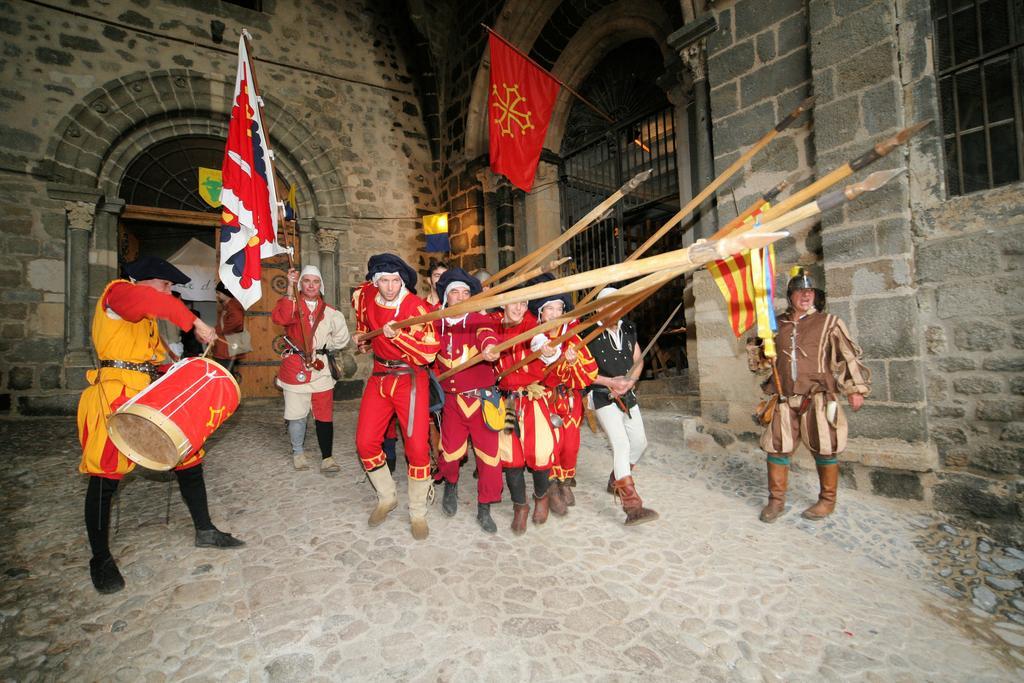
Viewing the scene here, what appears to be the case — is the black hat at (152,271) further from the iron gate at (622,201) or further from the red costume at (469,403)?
the iron gate at (622,201)

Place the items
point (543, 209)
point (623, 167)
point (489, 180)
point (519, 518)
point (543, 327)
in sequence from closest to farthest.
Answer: point (543, 327), point (519, 518), point (623, 167), point (543, 209), point (489, 180)

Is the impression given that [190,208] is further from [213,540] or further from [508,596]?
[508,596]

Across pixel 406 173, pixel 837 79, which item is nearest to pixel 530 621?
pixel 837 79

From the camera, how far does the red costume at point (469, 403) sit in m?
3.28

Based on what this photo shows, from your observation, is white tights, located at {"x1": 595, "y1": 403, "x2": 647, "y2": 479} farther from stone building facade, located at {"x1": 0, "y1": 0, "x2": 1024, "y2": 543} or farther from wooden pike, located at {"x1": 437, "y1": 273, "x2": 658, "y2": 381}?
stone building facade, located at {"x1": 0, "y1": 0, "x2": 1024, "y2": 543}

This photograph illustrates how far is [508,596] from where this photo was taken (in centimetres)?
244

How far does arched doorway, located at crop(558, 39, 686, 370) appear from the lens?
6859 millimetres

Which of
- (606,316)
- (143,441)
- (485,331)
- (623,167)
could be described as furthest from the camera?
(623,167)

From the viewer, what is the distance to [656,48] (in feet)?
22.0

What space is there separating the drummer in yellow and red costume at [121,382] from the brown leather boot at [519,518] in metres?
1.75

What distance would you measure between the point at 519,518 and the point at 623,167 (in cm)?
638

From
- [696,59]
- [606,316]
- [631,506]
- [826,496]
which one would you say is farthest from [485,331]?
[696,59]

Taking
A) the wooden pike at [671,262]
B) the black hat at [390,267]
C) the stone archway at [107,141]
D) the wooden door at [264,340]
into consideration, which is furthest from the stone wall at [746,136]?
the stone archway at [107,141]

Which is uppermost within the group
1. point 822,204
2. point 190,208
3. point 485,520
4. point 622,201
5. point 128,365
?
point 190,208
